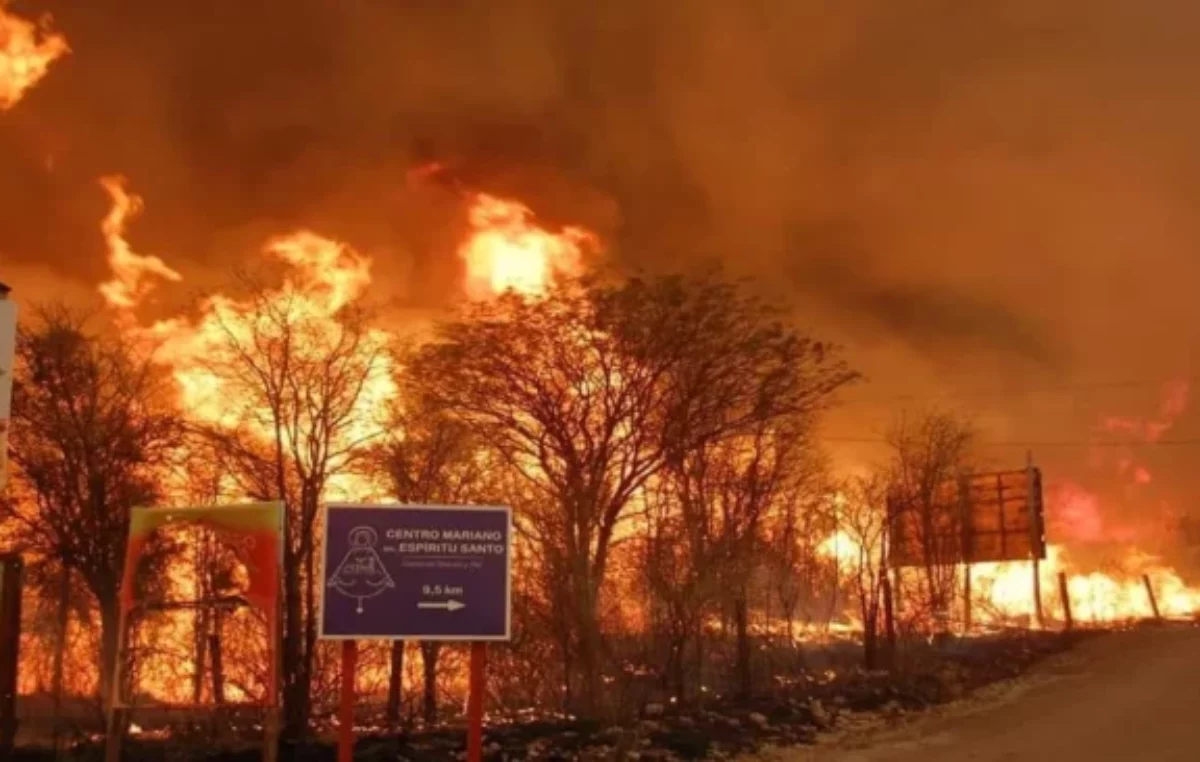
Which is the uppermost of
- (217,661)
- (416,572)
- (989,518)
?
(989,518)

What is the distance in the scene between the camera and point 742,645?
19.8m

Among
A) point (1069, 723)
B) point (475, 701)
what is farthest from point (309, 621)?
point (1069, 723)

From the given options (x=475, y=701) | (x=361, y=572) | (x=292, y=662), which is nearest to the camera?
(x=361, y=572)

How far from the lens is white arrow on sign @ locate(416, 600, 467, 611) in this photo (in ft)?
33.3

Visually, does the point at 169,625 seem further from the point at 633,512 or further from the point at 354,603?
the point at 354,603

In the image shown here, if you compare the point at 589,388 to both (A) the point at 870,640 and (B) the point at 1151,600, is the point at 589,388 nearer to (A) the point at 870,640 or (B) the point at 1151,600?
(A) the point at 870,640

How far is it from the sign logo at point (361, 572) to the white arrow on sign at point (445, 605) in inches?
12.3

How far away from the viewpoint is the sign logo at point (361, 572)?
10.0 metres

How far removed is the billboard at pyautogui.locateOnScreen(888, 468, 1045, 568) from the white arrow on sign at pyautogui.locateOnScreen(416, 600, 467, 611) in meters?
20.8

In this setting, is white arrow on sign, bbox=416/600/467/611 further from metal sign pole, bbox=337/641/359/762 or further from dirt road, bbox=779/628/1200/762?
dirt road, bbox=779/628/1200/762

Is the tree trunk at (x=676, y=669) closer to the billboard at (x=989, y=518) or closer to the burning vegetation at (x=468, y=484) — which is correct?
the burning vegetation at (x=468, y=484)

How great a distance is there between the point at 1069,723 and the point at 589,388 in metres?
8.39

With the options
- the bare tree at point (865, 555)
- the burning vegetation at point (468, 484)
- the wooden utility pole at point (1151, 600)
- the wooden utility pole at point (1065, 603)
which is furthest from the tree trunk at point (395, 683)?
the wooden utility pole at point (1151, 600)

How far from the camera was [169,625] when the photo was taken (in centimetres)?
1747
